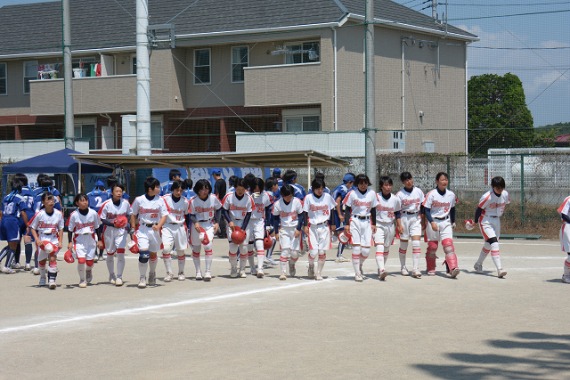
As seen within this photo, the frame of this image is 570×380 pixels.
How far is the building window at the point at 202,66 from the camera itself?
40.3 meters

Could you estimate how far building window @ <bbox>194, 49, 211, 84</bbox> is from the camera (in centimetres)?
4034

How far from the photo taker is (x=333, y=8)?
119 ft

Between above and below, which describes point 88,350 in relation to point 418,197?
below

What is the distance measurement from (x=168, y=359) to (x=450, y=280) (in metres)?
7.69

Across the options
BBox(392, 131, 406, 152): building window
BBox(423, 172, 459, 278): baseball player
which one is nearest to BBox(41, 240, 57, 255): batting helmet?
BBox(423, 172, 459, 278): baseball player

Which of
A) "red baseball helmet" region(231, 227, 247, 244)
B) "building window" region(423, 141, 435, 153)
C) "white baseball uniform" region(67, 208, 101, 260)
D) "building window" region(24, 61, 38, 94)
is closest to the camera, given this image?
"white baseball uniform" region(67, 208, 101, 260)

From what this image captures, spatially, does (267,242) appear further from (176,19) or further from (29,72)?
(29,72)

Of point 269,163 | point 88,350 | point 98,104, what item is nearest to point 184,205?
point 88,350

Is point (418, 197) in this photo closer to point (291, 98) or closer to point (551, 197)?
point (551, 197)

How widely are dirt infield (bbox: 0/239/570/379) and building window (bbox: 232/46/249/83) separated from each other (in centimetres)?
2401

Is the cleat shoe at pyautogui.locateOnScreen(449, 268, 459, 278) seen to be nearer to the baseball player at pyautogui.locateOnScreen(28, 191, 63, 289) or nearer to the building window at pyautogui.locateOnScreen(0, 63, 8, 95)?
the baseball player at pyautogui.locateOnScreen(28, 191, 63, 289)

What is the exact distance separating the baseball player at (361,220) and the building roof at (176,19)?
20475 millimetres

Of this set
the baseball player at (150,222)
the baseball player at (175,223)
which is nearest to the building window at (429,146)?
the baseball player at (175,223)

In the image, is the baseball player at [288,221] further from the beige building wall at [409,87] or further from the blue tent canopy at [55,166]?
the beige building wall at [409,87]
